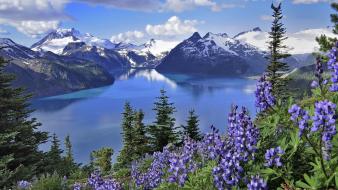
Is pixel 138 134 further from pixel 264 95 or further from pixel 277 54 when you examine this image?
pixel 264 95

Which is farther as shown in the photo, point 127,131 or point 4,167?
point 127,131

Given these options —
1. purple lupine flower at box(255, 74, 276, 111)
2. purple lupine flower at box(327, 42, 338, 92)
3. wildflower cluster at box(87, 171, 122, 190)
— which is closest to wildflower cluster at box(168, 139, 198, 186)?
wildflower cluster at box(87, 171, 122, 190)

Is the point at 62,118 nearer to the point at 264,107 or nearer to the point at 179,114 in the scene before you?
the point at 179,114

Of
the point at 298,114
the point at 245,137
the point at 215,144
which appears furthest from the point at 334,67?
the point at 215,144

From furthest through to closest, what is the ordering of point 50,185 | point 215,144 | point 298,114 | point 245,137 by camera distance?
point 50,185, point 215,144, point 245,137, point 298,114

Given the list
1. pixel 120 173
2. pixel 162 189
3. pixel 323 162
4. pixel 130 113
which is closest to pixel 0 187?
pixel 120 173

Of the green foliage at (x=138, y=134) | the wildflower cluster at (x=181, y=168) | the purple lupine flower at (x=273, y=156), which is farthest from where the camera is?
the green foliage at (x=138, y=134)

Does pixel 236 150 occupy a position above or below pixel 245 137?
below

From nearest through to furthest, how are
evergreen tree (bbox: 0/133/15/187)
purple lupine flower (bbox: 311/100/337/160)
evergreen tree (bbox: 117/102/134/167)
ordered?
purple lupine flower (bbox: 311/100/337/160) → evergreen tree (bbox: 0/133/15/187) → evergreen tree (bbox: 117/102/134/167)

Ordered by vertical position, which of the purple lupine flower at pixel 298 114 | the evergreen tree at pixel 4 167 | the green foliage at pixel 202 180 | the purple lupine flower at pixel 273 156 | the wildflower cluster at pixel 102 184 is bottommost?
the evergreen tree at pixel 4 167

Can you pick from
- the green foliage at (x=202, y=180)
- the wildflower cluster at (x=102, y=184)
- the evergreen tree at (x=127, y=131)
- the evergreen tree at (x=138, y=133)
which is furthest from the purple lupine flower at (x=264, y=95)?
the evergreen tree at (x=127, y=131)

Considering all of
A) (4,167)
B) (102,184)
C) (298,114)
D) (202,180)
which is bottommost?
(4,167)

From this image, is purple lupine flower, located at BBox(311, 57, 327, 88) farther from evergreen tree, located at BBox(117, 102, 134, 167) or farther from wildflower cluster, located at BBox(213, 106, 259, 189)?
evergreen tree, located at BBox(117, 102, 134, 167)

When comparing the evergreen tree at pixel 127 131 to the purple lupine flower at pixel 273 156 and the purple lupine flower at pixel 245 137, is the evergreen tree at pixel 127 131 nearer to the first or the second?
the purple lupine flower at pixel 245 137
